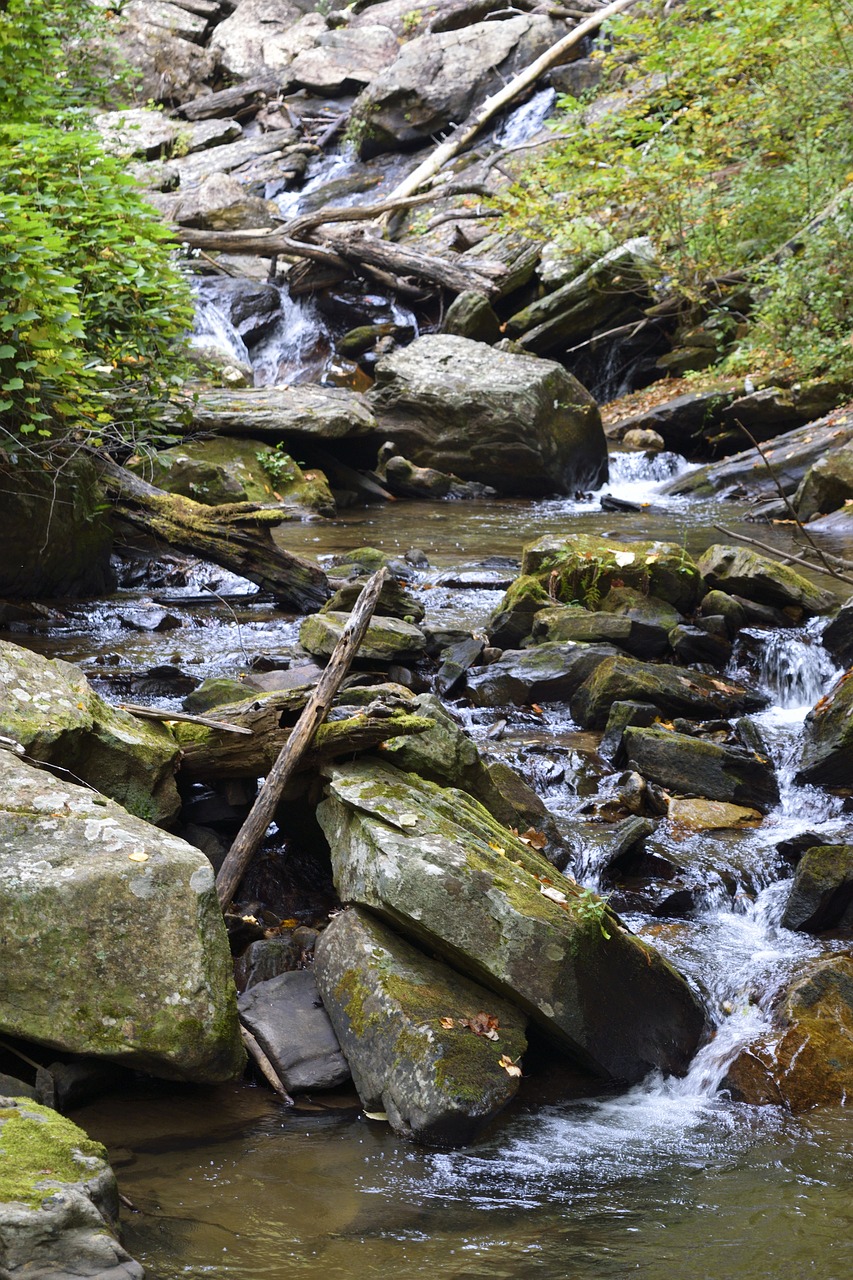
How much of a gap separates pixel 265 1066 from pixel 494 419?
12.1m

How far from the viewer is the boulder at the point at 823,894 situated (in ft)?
16.5

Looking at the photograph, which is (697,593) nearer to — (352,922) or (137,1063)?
(352,922)

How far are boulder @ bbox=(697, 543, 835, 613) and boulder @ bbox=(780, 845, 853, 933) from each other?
13.6 ft

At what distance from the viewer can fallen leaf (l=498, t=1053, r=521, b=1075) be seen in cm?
380

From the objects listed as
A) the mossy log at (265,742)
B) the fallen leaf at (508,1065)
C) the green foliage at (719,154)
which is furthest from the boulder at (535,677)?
the green foliage at (719,154)

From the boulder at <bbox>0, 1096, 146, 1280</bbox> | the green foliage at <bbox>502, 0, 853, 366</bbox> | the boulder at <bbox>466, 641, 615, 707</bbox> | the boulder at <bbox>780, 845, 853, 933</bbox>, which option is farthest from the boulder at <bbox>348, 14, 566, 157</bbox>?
the boulder at <bbox>0, 1096, 146, 1280</bbox>

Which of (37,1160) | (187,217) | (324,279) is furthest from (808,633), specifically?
(187,217)

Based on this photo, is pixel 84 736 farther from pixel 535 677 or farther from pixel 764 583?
pixel 764 583

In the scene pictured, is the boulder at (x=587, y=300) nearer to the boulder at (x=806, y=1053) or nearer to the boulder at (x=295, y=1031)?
the boulder at (x=806, y=1053)

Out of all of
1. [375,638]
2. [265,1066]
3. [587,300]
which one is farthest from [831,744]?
[587,300]

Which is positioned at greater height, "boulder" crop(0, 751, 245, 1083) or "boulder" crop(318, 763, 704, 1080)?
"boulder" crop(0, 751, 245, 1083)

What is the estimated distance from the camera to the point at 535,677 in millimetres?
7789

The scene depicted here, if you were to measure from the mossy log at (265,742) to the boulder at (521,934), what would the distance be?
33 centimetres

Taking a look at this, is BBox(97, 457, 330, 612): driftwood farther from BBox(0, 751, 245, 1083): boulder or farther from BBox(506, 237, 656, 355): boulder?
BBox(506, 237, 656, 355): boulder
